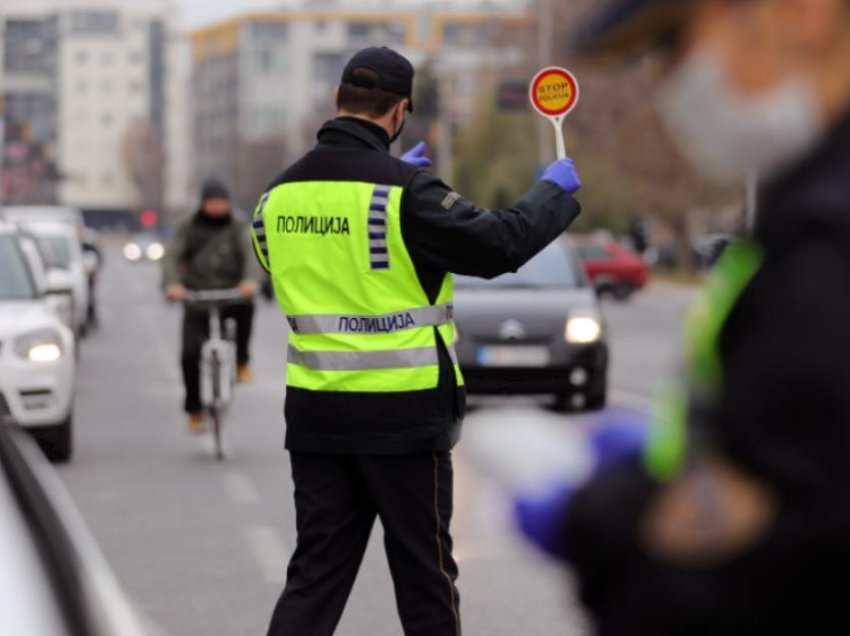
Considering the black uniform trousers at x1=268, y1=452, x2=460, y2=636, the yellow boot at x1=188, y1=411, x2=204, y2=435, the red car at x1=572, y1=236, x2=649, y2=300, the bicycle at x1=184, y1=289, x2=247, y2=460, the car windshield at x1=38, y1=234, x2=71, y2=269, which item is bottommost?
the red car at x1=572, y1=236, x2=649, y2=300

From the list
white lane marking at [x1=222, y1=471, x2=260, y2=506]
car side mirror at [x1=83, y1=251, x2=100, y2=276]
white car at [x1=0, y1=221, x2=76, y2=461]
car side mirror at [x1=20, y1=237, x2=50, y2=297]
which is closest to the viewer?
white lane marking at [x1=222, y1=471, x2=260, y2=506]

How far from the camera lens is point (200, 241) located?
548 inches

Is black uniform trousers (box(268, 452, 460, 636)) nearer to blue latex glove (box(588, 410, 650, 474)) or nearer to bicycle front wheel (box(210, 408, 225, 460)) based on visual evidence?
blue latex glove (box(588, 410, 650, 474))

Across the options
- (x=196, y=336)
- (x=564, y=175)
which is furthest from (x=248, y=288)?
(x=564, y=175)

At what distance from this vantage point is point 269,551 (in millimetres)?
9758

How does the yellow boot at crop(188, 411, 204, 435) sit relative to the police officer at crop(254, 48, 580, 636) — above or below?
below

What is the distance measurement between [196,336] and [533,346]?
12.7 feet

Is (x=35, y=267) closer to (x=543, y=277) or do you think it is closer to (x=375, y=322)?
(x=543, y=277)

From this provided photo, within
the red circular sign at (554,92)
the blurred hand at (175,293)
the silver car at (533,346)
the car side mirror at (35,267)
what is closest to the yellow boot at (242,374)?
the blurred hand at (175,293)

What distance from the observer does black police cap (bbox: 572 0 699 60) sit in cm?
198

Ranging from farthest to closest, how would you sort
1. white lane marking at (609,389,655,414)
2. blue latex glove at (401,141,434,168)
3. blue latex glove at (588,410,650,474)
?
1. white lane marking at (609,389,655,414)
2. blue latex glove at (401,141,434,168)
3. blue latex glove at (588,410,650,474)

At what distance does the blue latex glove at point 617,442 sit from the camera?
2018mm

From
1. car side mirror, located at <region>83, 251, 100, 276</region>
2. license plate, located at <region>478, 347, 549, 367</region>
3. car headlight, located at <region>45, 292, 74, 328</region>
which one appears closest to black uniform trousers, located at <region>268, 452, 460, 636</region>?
car headlight, located at <region>45, 292, 74, 328</region>

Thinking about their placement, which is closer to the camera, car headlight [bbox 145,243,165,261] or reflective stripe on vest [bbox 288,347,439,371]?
reflective stripe on vest [bbox 288,347,439,371]
